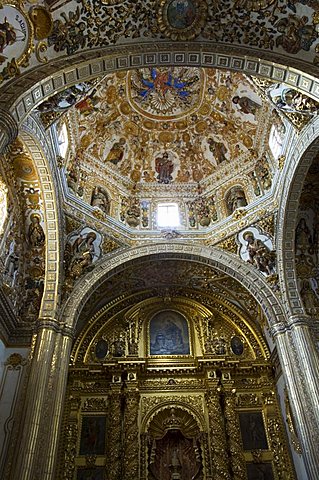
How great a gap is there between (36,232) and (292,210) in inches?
345

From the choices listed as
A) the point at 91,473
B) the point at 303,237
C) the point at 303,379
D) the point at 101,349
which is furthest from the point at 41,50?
the point at 91,473

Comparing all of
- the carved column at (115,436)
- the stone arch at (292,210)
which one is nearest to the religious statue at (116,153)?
the stone arch at (292,210)

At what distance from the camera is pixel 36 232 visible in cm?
1398

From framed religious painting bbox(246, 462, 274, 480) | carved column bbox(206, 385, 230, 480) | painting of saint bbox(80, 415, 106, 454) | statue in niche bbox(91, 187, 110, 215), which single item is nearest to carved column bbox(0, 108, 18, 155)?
statue in niche bbox(91, 187, 110, 215)

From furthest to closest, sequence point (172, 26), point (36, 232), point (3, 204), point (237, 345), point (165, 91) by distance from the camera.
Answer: point (165, 91) → point (237, 345) → point (36, 232) → point (3, 204) → point (172, 26)

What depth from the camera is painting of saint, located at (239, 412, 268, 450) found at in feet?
46.9

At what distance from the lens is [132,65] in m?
9.66

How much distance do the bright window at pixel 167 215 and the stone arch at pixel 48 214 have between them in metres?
4.60

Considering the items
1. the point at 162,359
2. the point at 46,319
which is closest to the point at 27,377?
the point at 46,319

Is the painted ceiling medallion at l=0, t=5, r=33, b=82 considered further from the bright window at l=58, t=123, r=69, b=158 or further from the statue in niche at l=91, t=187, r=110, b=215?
the statue in niche at l=91, t=187, r=110, b=215

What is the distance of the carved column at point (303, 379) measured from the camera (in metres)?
10.6

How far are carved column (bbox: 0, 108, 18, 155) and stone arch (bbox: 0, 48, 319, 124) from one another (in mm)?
600

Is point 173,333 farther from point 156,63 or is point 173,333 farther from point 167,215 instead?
point 156,63

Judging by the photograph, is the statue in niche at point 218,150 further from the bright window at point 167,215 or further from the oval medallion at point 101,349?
the oval medallion at point 101,349
